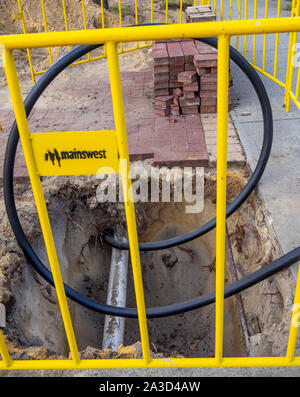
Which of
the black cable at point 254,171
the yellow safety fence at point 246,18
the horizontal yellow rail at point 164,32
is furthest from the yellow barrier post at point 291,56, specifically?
Answer: the horizontal yellow rail at point 164,32

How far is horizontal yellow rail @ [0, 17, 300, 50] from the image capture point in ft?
4.26

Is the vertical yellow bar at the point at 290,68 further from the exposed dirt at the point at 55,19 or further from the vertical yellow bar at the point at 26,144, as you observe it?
the exposed dirt at the point at 55,19

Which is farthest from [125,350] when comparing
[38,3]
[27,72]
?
[38,3]

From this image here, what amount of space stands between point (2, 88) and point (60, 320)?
4422mm

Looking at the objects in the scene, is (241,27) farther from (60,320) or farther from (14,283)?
(60,320)

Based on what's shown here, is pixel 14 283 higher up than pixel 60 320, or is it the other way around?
pixel 14 283

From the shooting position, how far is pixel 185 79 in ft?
14.7

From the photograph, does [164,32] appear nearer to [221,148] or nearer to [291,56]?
[221,148]

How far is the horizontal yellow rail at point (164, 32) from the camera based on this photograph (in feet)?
4.26

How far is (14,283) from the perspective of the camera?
2746 mm

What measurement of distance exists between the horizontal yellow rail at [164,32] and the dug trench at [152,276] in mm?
1618

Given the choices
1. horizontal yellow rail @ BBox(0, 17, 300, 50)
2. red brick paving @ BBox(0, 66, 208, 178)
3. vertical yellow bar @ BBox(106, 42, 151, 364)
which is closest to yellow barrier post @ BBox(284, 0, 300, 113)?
red brick paving @ BBox(0, 66, 208, 178)

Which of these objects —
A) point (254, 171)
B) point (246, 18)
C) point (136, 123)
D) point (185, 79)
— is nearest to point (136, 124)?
point (136, 123)

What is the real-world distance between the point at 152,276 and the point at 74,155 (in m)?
2.97
